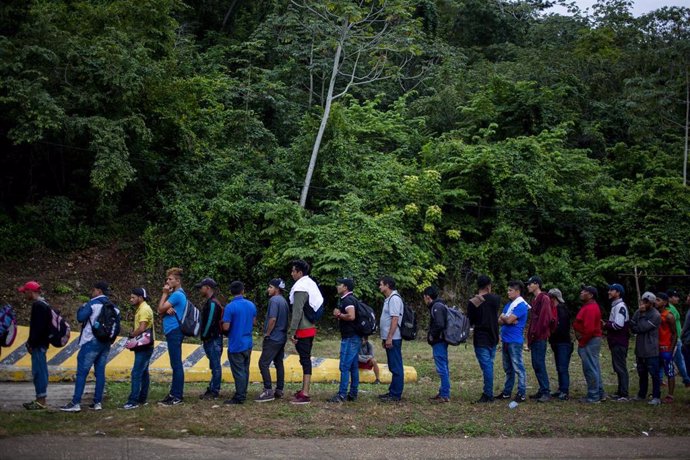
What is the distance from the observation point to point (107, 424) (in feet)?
29.3

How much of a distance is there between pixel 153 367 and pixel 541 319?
6.93 m

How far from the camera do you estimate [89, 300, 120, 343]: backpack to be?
31.9 ft

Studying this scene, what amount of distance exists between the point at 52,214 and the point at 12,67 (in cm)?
473

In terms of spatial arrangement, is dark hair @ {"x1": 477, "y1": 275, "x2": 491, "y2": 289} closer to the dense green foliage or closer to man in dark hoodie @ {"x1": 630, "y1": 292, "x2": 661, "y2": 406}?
man in dark hoodie @ {"x1": 630, "y1": 292, "x2": 661, "y2": 406}

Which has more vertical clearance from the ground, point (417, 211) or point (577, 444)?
point (417, 211)

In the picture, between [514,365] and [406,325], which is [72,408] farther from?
[514,365]

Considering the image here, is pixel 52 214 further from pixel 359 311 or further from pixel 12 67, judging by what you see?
pixel 359 311

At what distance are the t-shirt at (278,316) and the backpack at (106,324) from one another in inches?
84.7

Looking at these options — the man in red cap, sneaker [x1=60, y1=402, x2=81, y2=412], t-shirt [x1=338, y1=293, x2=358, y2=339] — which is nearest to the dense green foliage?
the man in red cap

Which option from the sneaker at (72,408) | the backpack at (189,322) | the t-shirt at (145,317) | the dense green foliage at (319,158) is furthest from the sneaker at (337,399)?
the dense green foliage at (319,158)

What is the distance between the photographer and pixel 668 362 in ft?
38.9

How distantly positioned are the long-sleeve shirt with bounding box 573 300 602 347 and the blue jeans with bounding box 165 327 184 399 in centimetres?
622

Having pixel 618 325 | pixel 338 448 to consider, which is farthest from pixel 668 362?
pixel 338 448

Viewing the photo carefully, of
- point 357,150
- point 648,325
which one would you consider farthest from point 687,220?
point 648,325
